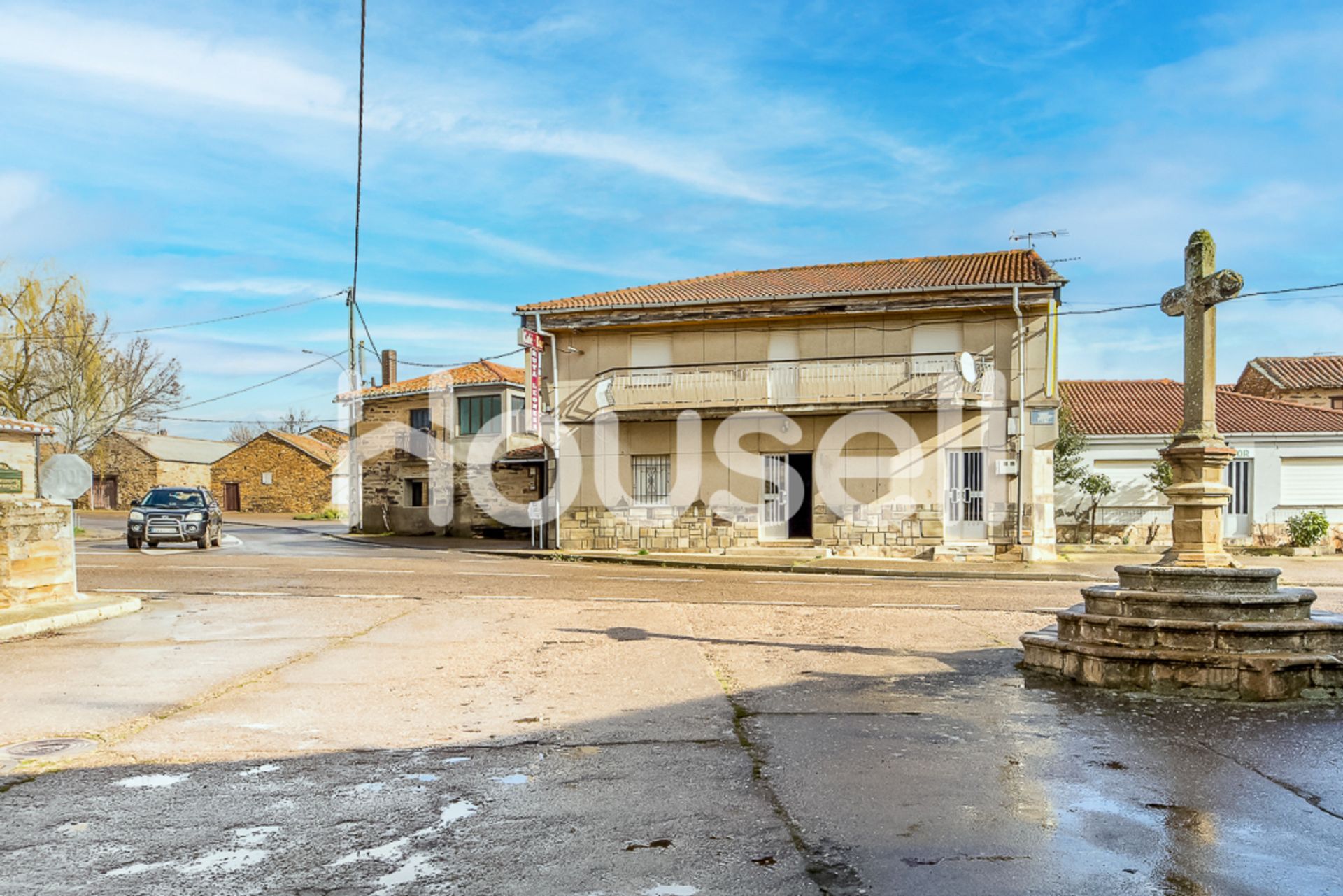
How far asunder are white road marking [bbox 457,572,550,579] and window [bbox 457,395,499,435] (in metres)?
15.7

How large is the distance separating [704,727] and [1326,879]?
3141mm

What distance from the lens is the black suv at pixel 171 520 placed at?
73.6 feet

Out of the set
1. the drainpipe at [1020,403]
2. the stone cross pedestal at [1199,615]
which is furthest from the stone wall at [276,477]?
the stone cross pedestal at [1199,615]

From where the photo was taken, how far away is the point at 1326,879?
11.0ft

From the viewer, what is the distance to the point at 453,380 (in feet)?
109

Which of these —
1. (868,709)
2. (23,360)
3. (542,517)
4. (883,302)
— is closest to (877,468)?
(883,302)

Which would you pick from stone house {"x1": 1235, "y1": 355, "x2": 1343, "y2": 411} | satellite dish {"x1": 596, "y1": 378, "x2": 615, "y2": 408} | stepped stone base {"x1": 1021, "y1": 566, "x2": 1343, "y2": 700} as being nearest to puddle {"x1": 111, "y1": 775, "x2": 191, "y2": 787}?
stepped stone base {"x1": 1021, "y1": 566, "x2": 1343, "y2": 700}

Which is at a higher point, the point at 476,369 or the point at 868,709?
the point at 476,369

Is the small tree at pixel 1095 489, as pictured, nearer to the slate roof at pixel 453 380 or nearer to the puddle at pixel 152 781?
the slate roof at pixel 453 380

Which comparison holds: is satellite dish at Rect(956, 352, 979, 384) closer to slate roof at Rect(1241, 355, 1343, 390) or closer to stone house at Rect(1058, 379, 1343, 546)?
stone house at Rect(1058, 379, 1343, 546)

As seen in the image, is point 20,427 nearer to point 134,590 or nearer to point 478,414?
point 134,590

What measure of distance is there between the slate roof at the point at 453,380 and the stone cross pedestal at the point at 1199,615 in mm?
26266

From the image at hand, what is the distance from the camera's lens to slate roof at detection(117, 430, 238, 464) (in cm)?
5147

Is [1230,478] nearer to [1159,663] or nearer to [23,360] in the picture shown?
[1159,663]
